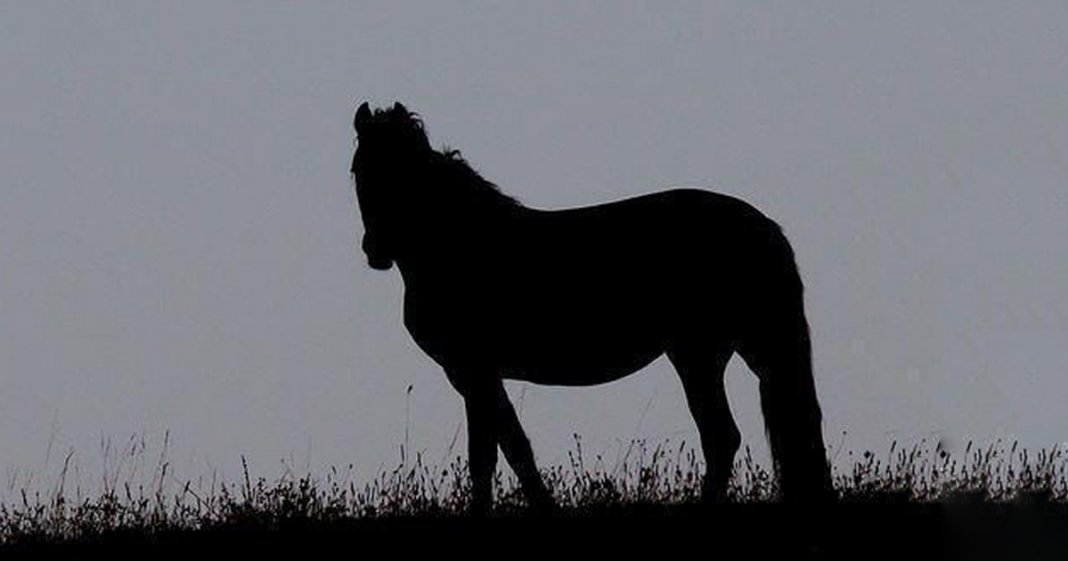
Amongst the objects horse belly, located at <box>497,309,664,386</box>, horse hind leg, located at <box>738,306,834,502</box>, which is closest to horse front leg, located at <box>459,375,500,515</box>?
horse belly, located at <box>497,309,664,386</box>

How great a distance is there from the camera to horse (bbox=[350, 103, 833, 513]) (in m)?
10.5

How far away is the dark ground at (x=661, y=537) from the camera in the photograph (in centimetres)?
820

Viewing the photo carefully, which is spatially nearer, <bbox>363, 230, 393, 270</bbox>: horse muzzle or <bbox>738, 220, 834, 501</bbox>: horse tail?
<bbox>738, 220, 834, 501</bbox>: horse tail

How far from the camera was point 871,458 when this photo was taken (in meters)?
10.4

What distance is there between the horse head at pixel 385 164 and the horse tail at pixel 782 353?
2.18 m

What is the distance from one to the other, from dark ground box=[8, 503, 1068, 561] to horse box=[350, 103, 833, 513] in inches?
45.5

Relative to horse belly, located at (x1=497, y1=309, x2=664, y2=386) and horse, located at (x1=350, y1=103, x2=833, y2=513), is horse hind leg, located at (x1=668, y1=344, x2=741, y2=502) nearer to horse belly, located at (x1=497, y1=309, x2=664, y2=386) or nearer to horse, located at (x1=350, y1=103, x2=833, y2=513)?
horse, located at (x1=350, y1=103, x2=833, y2=513)

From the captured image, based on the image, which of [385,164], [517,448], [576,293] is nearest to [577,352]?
[576,293]

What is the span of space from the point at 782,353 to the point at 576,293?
1.40 meters

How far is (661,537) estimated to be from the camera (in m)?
8.47

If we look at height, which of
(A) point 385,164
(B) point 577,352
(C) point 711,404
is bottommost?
(C) point 711,404

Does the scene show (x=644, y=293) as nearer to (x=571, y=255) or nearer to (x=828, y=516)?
(x=571, y=255)

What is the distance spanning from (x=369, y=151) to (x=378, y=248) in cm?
61

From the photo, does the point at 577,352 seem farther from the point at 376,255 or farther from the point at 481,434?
the point at 376,255
